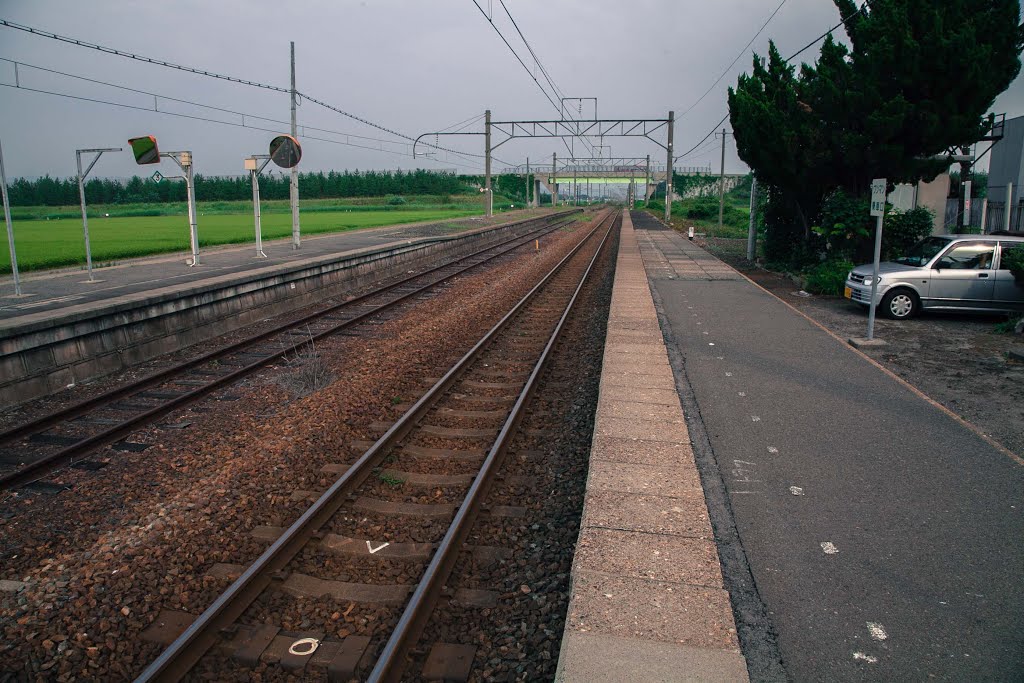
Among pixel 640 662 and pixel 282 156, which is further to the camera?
pixel 282 156

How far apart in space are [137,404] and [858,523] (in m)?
8.31

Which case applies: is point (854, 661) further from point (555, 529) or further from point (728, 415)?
point (728, 415)

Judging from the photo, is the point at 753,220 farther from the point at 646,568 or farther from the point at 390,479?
the point at 646,568

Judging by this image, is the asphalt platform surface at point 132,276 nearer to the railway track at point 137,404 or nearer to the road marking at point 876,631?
the railway track at point 137,404

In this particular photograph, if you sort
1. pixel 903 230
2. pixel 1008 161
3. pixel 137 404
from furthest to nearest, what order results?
pixel 1008 161
pixel 903 230
pixel 137 404

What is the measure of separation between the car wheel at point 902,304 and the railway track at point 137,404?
10730 mm

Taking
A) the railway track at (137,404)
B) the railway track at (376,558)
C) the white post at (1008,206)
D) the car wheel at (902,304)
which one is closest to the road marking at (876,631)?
the railway track at (376,558)

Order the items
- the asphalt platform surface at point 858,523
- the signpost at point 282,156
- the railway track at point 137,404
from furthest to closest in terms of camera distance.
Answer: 1. the signpost at point 282,156
2. the railway track at point 137,404
3. the asphalt platform surface at point 858,523

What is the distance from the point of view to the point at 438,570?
15.7 feet

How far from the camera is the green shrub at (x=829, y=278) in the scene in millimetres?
17953

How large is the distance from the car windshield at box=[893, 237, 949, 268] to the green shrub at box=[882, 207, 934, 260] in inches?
142

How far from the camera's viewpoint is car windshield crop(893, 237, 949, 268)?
46.8 ft

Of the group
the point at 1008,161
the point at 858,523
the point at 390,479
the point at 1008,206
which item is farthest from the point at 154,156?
the point at 1008,161

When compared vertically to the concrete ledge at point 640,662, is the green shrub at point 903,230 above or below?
above
